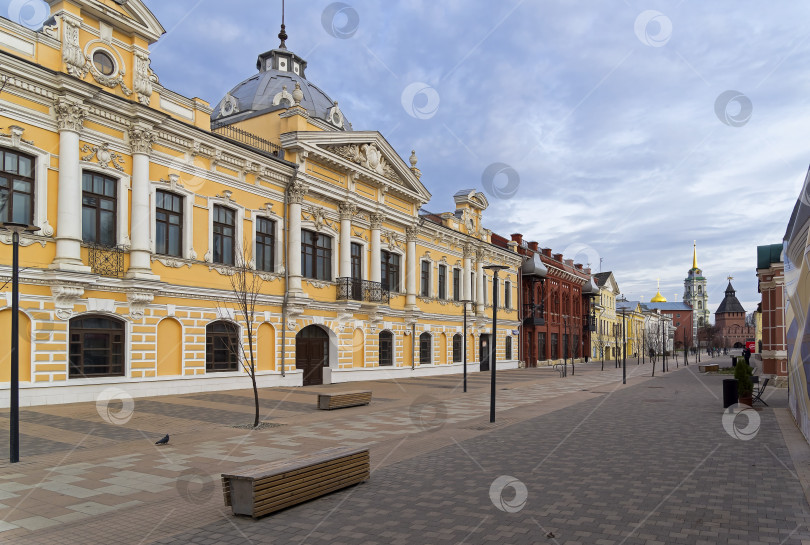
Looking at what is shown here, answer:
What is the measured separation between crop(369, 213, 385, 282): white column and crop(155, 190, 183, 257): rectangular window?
12.4 m

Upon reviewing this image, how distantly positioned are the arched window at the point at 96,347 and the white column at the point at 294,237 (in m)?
8.49

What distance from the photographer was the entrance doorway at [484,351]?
4706 centimetres

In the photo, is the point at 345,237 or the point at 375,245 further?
the point at 375,245

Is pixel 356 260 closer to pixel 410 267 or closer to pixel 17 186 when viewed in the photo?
pixel 410 267

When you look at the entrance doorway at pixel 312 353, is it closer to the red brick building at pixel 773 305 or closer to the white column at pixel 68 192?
the white column at pixel 68 192

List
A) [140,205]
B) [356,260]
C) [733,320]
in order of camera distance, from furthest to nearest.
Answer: [733,320], [356,260], [140,205]

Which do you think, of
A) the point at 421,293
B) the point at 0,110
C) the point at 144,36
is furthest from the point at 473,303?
the point at 0,110

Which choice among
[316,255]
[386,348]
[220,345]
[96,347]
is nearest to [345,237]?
[316,255]

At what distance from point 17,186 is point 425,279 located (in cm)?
2564

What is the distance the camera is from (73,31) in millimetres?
19547

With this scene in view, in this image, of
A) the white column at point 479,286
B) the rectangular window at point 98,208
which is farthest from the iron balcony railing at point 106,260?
the white column at point 479,286

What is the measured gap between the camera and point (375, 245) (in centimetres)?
3400

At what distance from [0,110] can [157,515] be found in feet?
50.5

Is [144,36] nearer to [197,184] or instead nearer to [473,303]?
[197,184]
